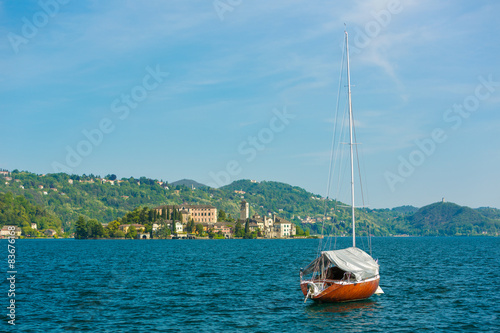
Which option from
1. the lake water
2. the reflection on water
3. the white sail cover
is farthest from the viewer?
the white sail cover

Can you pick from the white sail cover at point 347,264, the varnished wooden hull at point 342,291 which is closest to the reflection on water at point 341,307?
the varnished wooden hull at point 342,291

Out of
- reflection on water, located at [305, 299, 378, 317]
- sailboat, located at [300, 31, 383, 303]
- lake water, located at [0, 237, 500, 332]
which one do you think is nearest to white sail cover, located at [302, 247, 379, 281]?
sailboat, located at [300, 31, 383, 303]

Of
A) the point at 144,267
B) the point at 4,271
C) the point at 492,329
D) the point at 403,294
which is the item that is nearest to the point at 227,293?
the point at 403,294

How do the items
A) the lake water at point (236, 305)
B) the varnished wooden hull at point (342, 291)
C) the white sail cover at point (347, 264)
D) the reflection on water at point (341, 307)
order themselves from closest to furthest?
1. the lake water at point (236, 305)
2. the reflection on water at point (341, 307)
3. the varnished wooden hull at point (342, 291)
4. the white sail cover at point (347, 264)

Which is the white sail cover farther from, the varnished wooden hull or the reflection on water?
the reflection on water

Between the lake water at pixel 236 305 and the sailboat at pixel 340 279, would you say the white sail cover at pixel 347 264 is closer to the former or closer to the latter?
the sailboat at pixel 340 279

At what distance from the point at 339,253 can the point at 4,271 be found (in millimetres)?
49912

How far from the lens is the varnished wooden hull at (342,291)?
128 ft

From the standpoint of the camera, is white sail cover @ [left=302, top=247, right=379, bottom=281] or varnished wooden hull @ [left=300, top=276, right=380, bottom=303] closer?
varnished wooden hull @ [left=300, top=276, right=380, bottom=303]

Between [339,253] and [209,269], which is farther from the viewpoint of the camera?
[209,269]

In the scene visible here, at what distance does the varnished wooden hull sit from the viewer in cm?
3897

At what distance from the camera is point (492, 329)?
33.2 meters

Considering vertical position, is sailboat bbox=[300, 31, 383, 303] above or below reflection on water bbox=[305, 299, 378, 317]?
above

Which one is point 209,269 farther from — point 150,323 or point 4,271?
point 150,323
